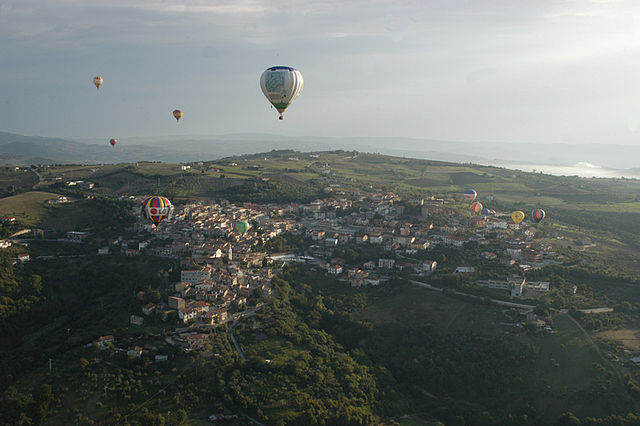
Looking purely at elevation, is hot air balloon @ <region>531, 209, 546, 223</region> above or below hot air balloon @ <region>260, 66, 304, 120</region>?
below

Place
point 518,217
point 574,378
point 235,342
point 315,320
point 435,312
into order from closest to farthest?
point 574,378
point 235,342
point 315,320
point 435,312
point 518,217

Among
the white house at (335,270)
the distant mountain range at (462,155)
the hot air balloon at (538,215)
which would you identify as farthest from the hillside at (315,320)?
the distant mountain range at (462,155)

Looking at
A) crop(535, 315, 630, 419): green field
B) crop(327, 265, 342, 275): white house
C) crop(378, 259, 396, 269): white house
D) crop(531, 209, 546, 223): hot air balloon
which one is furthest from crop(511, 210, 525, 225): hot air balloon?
crop(535, 315, 630, 419): green field

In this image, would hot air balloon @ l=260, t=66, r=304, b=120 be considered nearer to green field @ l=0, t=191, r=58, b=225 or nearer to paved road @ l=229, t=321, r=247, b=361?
→ paved road @ l=229, t=321, r=247, b=361

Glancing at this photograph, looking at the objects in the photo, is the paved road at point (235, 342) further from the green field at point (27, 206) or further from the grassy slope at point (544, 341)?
the green field at point (27, 206)

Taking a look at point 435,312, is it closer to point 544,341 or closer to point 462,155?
point 544,341

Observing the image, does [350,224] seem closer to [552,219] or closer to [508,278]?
[508,278]

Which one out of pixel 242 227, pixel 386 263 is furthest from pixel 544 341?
pixel 242 227
